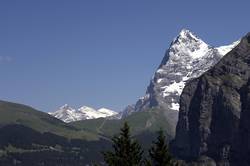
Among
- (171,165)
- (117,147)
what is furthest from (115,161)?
(171,165)

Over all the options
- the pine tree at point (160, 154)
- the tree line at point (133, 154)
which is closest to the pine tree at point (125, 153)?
the tree line at point (133, 154)

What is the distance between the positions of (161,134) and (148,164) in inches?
132

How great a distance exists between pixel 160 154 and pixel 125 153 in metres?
2.80

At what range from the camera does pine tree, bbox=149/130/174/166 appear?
1993 inches

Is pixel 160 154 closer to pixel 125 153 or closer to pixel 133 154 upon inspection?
pixel 133 154

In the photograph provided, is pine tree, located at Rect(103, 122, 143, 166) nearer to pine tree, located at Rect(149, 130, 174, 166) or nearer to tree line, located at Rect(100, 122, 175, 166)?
tree line, located at Rect(100, 122, 175, 166)

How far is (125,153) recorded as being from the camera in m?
50.9

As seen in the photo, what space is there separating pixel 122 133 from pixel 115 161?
2.44 metres

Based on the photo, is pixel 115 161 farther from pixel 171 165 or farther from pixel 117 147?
pixel 171 165

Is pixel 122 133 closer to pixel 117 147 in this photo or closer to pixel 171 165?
pixel 117 147

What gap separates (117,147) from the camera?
51.7 metres

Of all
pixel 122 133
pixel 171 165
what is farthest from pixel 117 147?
pixel 171 165

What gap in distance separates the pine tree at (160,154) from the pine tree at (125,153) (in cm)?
108

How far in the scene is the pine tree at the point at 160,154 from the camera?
50.6m
